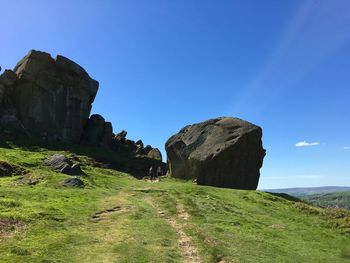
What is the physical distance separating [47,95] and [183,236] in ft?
271

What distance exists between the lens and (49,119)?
101875 millimetres

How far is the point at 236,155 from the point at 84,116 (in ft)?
185

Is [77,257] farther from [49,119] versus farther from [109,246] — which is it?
[49,119]

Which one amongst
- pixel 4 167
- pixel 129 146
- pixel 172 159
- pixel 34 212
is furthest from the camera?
pixel 129 146

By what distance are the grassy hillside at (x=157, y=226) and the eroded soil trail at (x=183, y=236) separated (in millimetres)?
59

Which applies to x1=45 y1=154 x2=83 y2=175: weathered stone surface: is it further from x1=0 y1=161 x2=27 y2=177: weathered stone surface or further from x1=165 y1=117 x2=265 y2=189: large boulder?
x1=165 y1=117 x2=265 y2=189: large boulder

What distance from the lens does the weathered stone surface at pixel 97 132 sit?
361ft

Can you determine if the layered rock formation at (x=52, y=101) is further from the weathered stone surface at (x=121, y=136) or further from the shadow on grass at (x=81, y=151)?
the weathered stone surface at (x=121, y=136)

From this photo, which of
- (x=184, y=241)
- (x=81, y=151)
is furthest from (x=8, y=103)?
(x=184, y=241)

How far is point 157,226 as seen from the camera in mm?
30891

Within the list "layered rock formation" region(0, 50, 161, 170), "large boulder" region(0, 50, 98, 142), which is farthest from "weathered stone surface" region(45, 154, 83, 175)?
"large boulder" region(0, 50, 98, 142)

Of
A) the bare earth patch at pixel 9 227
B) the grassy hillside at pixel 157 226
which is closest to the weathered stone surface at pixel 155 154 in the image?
the grassy hillside at pixel 157 226

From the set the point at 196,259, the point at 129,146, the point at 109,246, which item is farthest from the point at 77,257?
the point at 129,146

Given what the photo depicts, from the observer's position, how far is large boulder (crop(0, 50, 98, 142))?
99.3m
